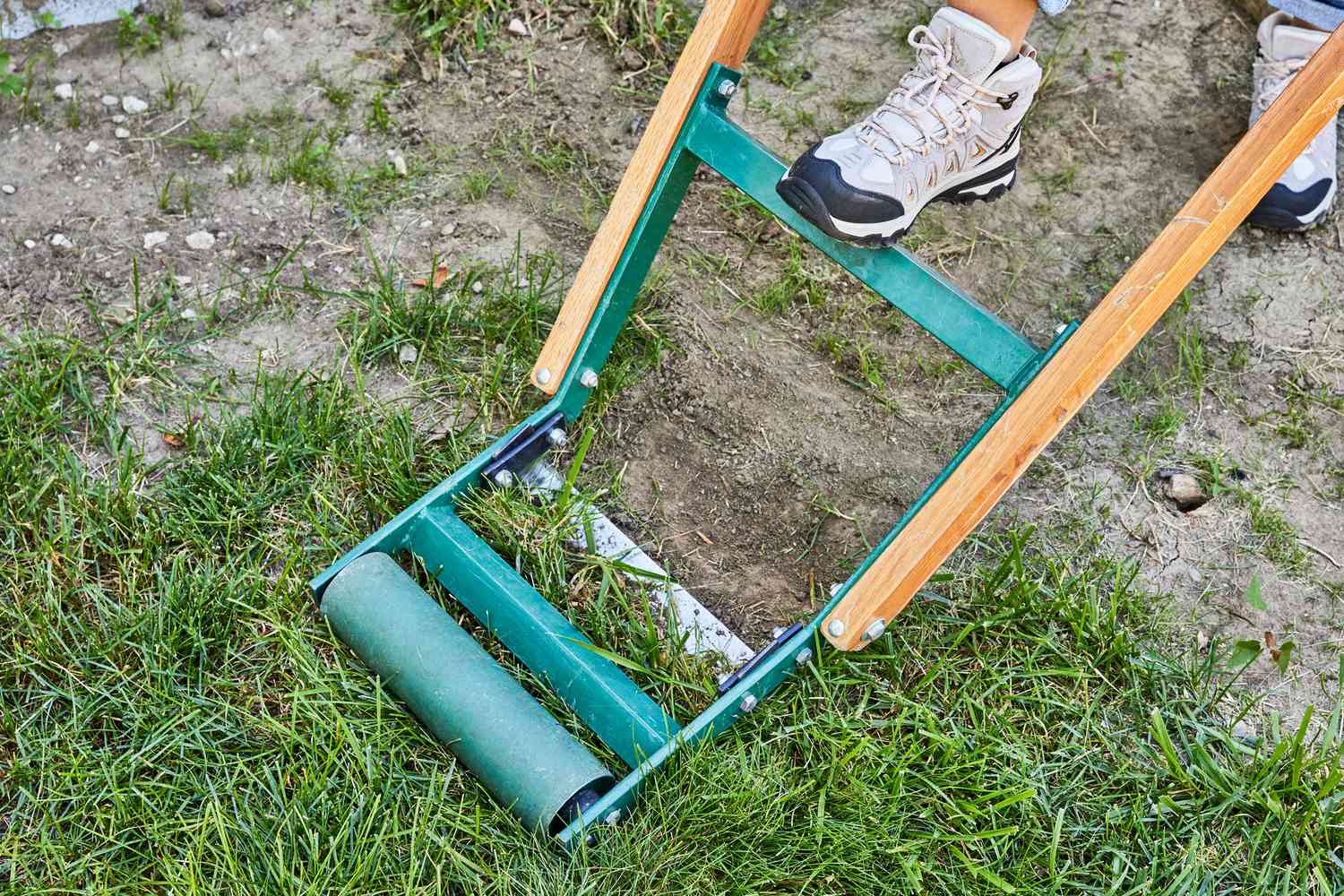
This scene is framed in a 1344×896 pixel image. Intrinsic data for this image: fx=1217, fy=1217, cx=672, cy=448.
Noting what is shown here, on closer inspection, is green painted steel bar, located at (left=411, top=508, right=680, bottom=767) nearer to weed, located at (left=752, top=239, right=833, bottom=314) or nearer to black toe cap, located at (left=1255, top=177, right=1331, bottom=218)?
weed, located at (left=752, top=239, right=833, bottom=314)

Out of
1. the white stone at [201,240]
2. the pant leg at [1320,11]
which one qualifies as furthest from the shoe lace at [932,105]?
the white stone at [201,240]

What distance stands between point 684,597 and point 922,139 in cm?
92

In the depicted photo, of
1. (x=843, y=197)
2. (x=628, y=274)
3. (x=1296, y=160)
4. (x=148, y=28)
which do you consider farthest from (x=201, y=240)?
(x=1296, y=160)

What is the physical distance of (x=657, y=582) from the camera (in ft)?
7.55

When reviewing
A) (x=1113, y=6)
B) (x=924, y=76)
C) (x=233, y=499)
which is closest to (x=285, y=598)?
(x=233, y=499)

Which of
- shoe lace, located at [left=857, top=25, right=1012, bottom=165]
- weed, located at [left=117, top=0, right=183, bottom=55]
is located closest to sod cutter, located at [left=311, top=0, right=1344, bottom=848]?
shoe lace, located at [left=857, top=25, right=1012, bottom=165]

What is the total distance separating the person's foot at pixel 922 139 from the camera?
196 centimetres

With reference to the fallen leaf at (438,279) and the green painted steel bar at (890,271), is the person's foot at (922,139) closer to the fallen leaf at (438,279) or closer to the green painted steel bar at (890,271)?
the green painted steel bar at (890,271)

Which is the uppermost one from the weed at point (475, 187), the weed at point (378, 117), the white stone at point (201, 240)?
the weed at point (475, 187)

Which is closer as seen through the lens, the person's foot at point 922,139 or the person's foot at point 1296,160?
the person's foot at point 922,139

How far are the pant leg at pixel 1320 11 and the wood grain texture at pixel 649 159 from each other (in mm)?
968

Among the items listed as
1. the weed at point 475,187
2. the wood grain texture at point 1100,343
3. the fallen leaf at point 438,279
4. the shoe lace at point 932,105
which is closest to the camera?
the wood grain texture at point 1100,343

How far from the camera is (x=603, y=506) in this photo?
7.95 ft

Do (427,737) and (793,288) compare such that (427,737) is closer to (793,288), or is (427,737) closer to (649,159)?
(649,159)
